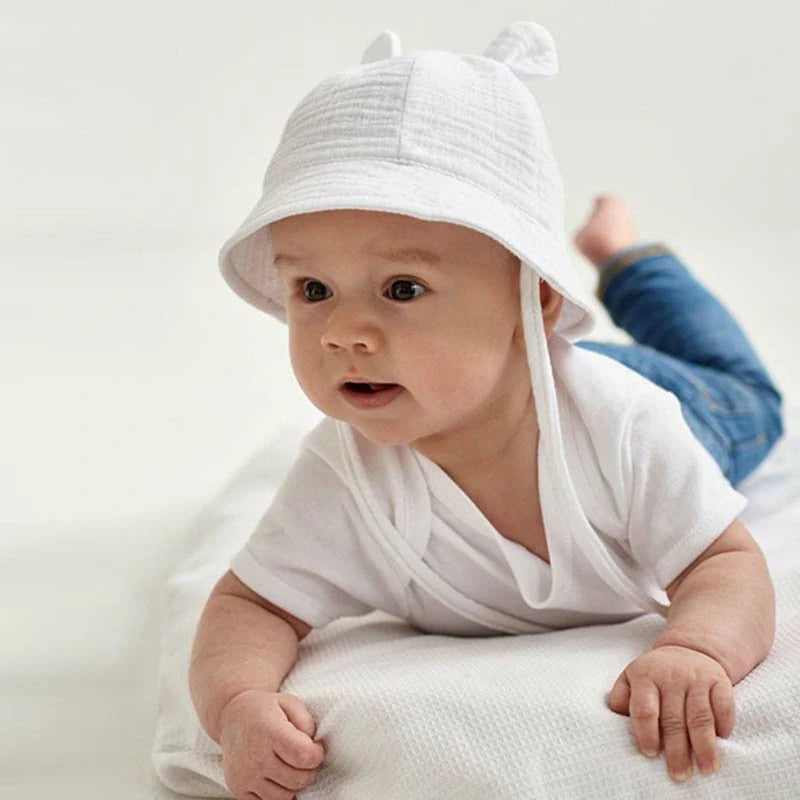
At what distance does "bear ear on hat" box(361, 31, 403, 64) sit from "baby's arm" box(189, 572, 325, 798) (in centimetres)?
45

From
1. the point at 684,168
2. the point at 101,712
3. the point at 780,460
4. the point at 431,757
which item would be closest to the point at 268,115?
the point at 684,168

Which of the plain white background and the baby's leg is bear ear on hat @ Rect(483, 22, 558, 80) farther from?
the plain white background

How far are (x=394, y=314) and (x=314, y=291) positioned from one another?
0.07m

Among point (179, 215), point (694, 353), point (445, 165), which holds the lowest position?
point (694, 353)

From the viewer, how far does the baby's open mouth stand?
120 cm

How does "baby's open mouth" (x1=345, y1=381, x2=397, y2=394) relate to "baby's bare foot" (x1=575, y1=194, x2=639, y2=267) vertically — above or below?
below

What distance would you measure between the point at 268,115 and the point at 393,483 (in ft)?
5.84

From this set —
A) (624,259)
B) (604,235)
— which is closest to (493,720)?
(624,259)

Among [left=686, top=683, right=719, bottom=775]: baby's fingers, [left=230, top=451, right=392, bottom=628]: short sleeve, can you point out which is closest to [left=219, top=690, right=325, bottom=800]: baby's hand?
[left=230, top=451, right=392, bottom=628]: short sleeve

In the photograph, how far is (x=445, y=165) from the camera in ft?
3.80

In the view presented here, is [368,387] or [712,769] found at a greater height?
[368,387]

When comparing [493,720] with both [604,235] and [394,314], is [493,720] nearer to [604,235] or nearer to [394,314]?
[394,314]

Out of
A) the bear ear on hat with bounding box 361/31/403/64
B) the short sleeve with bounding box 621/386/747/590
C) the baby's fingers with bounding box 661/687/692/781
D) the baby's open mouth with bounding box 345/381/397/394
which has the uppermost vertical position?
the bear ear on hat with bounding box 361/31/403/64

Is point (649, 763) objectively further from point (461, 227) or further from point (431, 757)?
point (461, 227)
